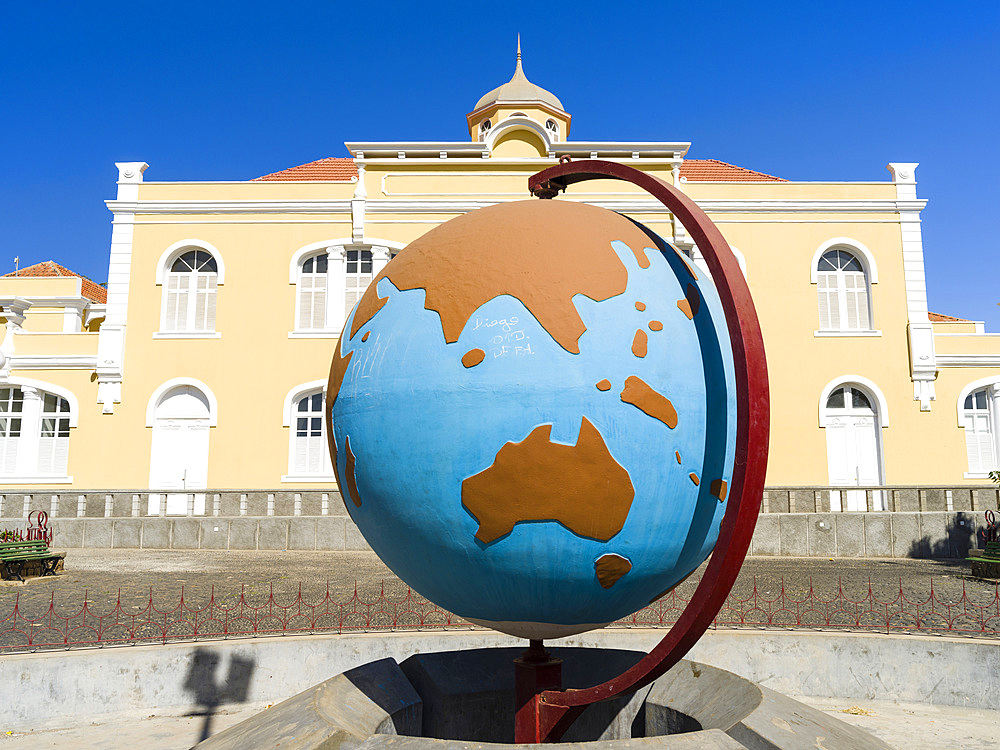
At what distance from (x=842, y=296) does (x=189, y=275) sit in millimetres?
20042

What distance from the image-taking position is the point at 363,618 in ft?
30.2

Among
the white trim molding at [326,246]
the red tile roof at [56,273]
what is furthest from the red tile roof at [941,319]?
the red tile roof at [56,273]

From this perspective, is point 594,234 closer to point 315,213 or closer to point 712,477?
point 712,477

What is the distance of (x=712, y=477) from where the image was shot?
145 inches

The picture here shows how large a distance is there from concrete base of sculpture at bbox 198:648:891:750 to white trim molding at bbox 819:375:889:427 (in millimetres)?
19097

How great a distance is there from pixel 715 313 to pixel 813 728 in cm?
218

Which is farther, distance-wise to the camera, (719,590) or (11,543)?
(11,543)

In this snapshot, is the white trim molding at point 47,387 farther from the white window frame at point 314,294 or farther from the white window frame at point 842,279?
the white window frame at point 842,279

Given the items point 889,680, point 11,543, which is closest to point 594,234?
point 889,680

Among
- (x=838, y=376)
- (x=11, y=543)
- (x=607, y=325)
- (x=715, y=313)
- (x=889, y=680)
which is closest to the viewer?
(x=607, y=325)

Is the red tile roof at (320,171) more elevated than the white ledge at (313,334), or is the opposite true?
the red tile roof at (320,171)

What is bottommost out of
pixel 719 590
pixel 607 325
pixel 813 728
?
pixel 813 728

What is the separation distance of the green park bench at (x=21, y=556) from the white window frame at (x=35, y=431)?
32.4 ft

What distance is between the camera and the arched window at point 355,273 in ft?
74.6
